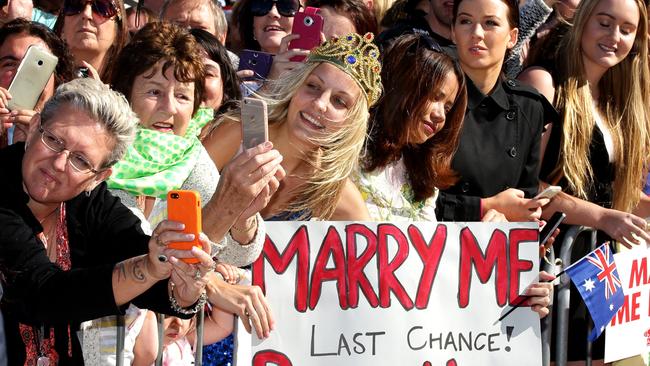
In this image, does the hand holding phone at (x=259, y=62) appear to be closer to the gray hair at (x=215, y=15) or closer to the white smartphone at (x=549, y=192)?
the gray hair at (x=215, y=15)

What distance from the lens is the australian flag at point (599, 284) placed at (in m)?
6.20

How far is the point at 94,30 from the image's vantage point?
6.27 m

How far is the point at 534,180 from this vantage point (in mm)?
6453

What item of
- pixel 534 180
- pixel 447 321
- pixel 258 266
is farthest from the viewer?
pixel 534 180

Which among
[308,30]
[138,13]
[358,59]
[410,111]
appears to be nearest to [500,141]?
[410,111]

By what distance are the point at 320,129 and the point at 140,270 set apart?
58.1 inches

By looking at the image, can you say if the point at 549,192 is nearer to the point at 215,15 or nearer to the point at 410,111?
the point at 410,111

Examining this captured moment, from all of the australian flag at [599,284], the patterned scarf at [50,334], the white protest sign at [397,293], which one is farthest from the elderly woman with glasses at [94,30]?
the australian flag at [599,284]

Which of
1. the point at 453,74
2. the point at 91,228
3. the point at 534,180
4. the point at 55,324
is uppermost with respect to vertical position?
the point at 453,74

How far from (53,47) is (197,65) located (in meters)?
0.66

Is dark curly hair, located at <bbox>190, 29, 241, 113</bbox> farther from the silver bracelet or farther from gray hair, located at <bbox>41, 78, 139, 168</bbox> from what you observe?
the silver bracelet

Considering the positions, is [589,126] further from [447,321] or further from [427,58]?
[447,321]

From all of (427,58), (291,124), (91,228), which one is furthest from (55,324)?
(427,58)

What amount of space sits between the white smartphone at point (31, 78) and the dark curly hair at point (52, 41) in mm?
224
